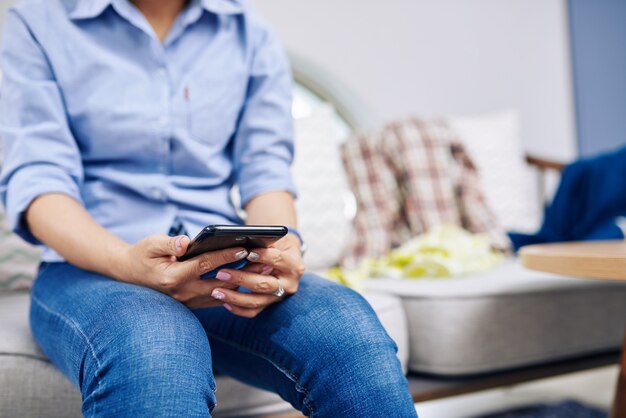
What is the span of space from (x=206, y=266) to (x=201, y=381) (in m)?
0.14

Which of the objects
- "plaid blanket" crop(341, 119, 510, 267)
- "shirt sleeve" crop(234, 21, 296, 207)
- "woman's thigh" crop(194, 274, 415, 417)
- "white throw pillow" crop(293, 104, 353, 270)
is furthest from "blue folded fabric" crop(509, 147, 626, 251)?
"woman's thigh" crop(194, 274, 415, 417)

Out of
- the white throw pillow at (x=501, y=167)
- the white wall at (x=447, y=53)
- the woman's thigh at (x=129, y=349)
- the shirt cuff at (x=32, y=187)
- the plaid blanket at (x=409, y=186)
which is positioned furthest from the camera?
the white wall at (x=447, y=53)

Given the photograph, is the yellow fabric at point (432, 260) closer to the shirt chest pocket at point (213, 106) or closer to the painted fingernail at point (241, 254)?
the shirt chest pocket at point (213, 106)

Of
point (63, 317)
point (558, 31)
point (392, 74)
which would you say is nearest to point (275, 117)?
point (63, 317)

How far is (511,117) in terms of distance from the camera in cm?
217

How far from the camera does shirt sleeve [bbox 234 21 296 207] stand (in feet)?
3.40

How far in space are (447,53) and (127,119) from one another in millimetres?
1939

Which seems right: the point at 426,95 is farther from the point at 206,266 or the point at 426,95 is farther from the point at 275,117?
the point at 206,266

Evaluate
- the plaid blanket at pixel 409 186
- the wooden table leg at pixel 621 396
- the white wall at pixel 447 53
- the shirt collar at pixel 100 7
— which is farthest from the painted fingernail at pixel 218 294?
the white wall at pixel 447 53

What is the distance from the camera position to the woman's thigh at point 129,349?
62 centimetres

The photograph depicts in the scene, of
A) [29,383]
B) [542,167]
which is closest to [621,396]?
[29,383]

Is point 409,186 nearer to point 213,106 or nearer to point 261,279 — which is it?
point 213,106

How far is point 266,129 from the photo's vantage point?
41.8 inches

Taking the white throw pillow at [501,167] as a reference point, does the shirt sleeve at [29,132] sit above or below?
above
